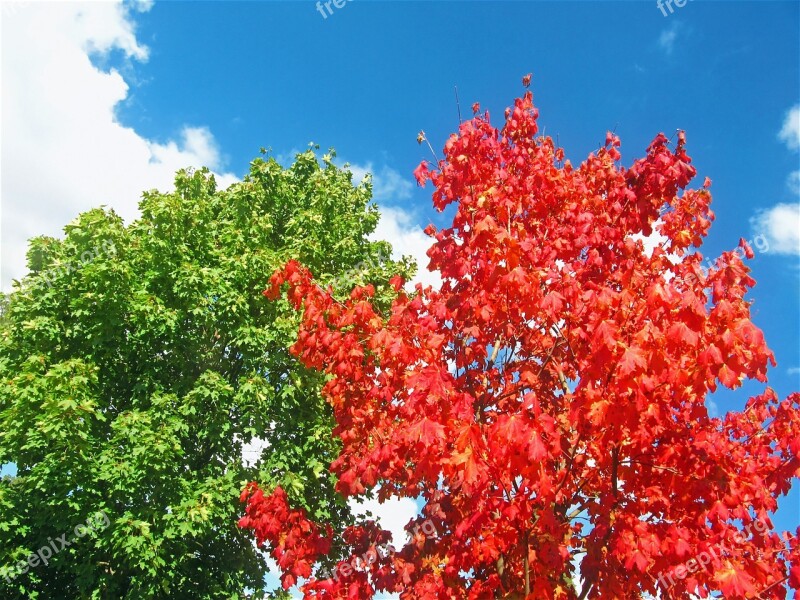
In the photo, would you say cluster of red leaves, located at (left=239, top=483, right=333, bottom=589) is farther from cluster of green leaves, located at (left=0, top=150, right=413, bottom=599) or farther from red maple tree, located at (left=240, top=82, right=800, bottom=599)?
cluster of green leaves, located at (left=0, top=150, right=413, bottom=599)

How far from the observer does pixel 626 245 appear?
7.00 m

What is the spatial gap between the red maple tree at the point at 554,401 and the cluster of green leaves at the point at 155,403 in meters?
4.63

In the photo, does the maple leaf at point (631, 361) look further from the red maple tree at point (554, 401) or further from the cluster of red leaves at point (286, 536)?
the cluster of red leaves at point (286, 536)

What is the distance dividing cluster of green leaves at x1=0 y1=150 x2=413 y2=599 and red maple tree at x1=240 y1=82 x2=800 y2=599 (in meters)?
4.63

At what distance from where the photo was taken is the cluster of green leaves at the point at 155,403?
37.2 feet

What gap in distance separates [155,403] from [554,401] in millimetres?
8661

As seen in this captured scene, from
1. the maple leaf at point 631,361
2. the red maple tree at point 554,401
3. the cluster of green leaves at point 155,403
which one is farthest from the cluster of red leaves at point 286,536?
the maple leaf at point 631,361

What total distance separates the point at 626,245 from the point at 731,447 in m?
2.82

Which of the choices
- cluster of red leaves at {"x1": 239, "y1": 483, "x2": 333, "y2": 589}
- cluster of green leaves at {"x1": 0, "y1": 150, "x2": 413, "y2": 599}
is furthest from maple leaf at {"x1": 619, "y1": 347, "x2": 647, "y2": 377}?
cluster of green leaves at {"x1": 0, "y1": 150, "x2": 413, "y2": 599}

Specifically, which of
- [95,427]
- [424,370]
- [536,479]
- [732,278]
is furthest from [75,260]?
[732,278]

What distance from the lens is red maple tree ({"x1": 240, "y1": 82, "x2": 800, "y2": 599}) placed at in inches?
207

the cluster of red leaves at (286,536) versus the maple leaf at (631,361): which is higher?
the maple leaf at (631,361)

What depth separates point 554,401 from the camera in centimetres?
775

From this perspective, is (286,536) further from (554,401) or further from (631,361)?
(631,361)
